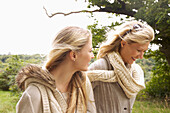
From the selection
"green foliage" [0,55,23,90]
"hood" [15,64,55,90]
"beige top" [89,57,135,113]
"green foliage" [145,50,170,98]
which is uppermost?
"hood" [15,64,55,90]

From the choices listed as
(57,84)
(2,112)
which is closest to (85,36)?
(57,84)

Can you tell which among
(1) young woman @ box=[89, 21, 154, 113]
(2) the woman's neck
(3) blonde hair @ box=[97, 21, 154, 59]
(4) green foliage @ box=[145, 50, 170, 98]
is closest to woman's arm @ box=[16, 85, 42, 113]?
(2) the woman's neck

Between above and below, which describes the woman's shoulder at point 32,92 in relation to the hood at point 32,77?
below

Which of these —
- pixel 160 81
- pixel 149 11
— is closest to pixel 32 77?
pixel 149 11

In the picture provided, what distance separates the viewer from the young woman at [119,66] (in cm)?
273

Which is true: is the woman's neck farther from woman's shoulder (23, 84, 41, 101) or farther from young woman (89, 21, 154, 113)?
young woman (89, 21, 154, 113)

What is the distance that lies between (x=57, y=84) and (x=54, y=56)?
0.24 m

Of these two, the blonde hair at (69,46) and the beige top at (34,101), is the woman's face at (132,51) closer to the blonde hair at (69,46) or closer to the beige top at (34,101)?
the blonde hair at (69,46)

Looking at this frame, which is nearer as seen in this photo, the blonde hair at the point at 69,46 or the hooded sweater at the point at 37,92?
the hooded sweater at the point at 37,92

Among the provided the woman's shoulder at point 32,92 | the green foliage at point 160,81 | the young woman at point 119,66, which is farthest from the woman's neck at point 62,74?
the green foliage at point 160,81

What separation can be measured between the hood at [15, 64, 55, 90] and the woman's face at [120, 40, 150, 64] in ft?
3.86

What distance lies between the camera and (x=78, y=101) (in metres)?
2.13

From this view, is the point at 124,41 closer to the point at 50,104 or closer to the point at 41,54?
the point at 41,54

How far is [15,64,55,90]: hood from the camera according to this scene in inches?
72.2
